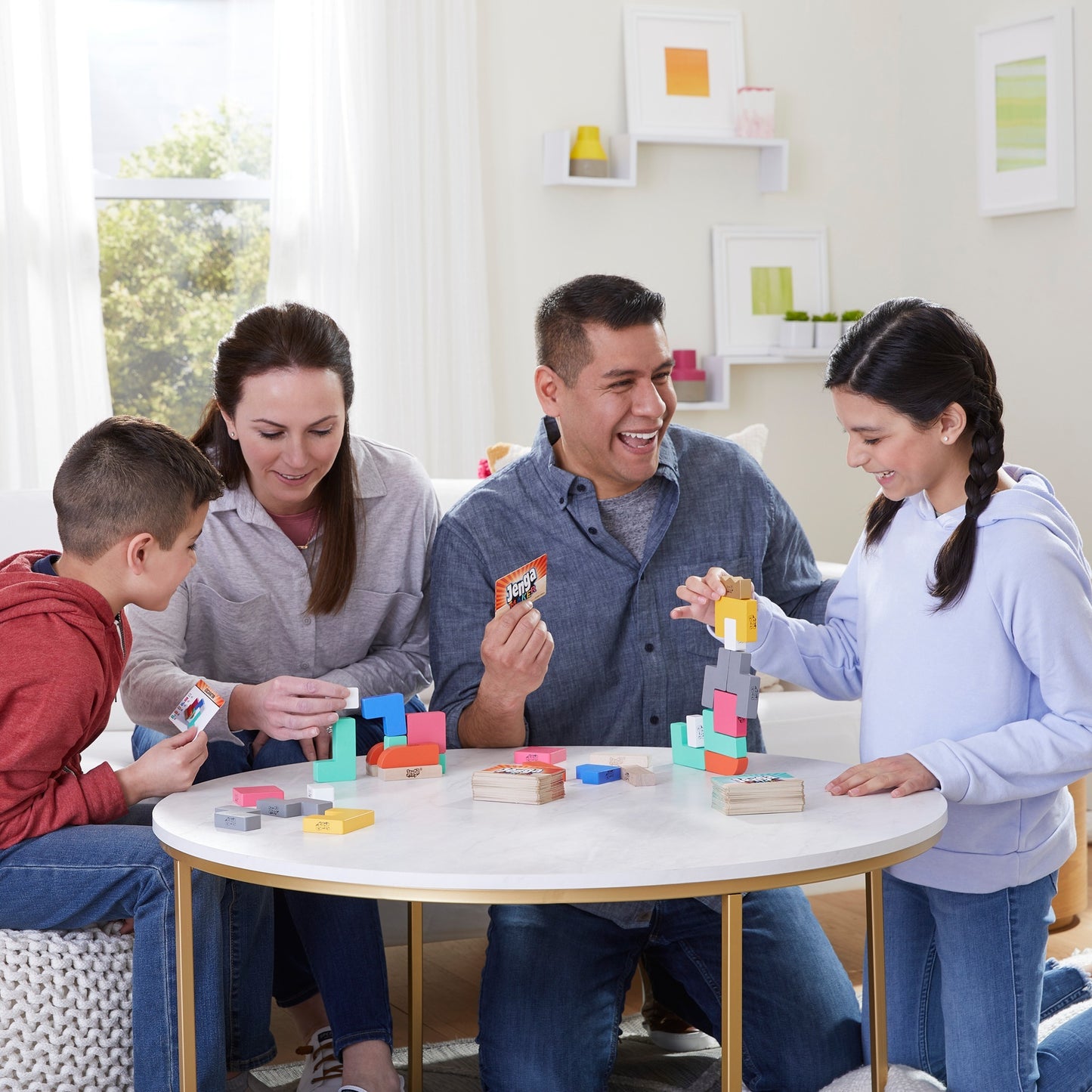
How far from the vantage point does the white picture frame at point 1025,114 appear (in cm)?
367

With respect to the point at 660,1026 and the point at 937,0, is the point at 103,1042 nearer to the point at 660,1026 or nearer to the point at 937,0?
the point at 660,1026

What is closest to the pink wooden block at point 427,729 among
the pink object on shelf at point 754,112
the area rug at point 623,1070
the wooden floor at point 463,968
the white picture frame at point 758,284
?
the area rug at point 623,1070

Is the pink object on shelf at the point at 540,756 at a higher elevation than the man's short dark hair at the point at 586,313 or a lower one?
lower

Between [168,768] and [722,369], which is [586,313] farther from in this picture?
[722,369]

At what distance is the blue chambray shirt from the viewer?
2.00m

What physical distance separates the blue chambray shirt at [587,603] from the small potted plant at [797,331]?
7.23ft

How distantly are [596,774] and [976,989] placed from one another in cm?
50

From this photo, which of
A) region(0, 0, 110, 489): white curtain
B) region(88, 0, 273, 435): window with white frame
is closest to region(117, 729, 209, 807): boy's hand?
region(0, 0, 110, 489): white curtain

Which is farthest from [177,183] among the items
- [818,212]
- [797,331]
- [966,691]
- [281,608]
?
[966,691]

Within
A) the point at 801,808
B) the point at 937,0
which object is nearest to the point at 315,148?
the point at 937,0

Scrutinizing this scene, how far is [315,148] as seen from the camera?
3736mm

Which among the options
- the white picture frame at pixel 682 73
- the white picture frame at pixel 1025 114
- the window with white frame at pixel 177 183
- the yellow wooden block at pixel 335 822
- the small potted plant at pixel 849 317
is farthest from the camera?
the small potted plant at pixel 849 317

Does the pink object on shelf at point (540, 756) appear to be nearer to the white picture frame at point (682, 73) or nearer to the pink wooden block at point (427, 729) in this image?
the pink wooden block at point (427, 729)

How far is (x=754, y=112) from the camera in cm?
407
